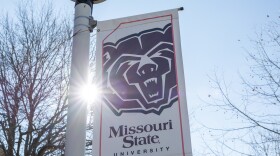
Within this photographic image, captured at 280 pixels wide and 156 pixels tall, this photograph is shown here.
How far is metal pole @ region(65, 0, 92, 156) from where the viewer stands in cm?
310

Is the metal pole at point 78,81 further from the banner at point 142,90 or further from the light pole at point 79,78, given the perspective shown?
the banner at point 142,90

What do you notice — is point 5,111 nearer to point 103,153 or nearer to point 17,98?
point 17,98

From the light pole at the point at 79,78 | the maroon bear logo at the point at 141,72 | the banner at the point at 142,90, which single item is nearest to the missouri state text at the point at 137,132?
the banner at the point at 142,90

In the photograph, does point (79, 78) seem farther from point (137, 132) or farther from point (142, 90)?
point (137, 132)

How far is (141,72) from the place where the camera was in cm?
356

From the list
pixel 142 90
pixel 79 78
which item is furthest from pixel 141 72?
pixel 79 78

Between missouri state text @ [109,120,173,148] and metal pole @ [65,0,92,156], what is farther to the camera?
missouri state text @ [109,120,173,148]

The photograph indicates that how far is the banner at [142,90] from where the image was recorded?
3.20 metres

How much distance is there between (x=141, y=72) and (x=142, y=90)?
0.67 feet

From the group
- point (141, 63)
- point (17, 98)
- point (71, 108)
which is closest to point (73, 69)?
point (71, 108)

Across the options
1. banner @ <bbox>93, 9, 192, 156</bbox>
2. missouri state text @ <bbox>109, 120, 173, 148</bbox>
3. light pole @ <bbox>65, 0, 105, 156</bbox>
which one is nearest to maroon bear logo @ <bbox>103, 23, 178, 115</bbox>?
banner @ <bbox>93, 9, 192, 156</bbox>

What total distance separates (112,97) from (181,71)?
0.68 metres

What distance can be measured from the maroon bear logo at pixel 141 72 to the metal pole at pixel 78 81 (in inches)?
11.7

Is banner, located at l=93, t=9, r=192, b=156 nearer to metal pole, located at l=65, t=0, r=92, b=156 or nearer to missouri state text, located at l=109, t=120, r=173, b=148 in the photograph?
missouri state text, located at l=109, t=120, r=173, b=148
